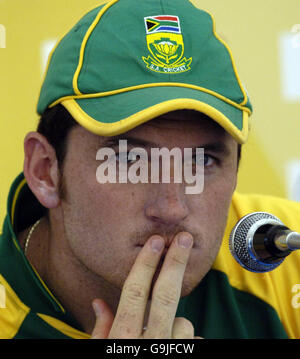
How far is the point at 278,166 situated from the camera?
7.19ft

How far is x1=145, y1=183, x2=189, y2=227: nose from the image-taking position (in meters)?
1.19

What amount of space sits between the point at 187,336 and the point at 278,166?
121cm

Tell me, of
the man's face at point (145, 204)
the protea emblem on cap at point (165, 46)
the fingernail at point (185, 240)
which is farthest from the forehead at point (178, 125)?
the fingernail at point (185, 240)

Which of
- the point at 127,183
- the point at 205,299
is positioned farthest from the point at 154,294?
the point at 205,299

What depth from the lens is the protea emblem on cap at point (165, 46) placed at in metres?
1.28

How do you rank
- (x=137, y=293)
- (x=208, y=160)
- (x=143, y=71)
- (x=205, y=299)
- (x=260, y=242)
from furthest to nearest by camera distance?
(x=205, y=299) < (x=208, y=160) < (x=143, y=71) < (x=137, y=293) < (x=260, y=242)

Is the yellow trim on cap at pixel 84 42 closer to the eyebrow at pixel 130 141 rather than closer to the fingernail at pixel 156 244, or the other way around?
the eyebrow at pixel 130 141

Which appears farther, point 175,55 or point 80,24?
point 80,24

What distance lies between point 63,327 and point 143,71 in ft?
2.57

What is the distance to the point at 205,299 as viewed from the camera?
1.63 meters

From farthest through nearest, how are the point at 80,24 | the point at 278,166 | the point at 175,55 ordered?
1. the point at 278,166
2. the point at 80,24
3. the point at 175,55

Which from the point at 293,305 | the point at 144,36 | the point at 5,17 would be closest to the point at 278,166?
the point at 293,305

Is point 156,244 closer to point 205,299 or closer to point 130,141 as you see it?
point 130,141
